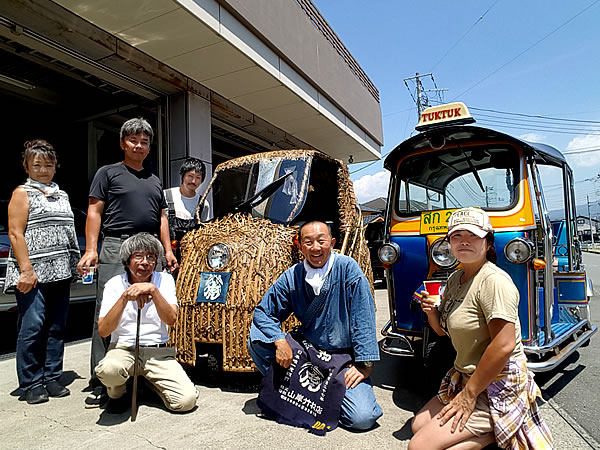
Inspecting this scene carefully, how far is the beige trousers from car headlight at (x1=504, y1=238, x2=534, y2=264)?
247 cm

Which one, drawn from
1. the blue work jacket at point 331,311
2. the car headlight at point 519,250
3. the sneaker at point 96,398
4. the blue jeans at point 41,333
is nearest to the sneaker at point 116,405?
the sneaker at point 96,398

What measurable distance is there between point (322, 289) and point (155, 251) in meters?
1.22

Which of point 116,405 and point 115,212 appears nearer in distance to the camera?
point 116,405

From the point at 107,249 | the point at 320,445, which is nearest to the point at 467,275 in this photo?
the point at 320,445

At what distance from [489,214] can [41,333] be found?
366 cm

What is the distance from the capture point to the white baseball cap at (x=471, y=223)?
7.45ft

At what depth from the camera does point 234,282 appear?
11.2 feet

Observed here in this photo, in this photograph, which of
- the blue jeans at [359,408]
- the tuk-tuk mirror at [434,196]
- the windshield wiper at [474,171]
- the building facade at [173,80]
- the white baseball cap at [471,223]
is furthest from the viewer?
A: the building facade at [173,80]

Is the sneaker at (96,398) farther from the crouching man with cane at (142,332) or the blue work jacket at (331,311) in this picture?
the blue work jacket at (331,311)

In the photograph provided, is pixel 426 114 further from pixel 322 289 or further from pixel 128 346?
pixel 128 346

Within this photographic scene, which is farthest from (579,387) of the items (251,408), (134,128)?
(134,128)

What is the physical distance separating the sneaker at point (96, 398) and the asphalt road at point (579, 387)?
3.37 m

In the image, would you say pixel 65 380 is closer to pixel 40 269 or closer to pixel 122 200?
pixel 40 269

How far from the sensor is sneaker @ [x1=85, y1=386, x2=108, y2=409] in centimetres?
321
